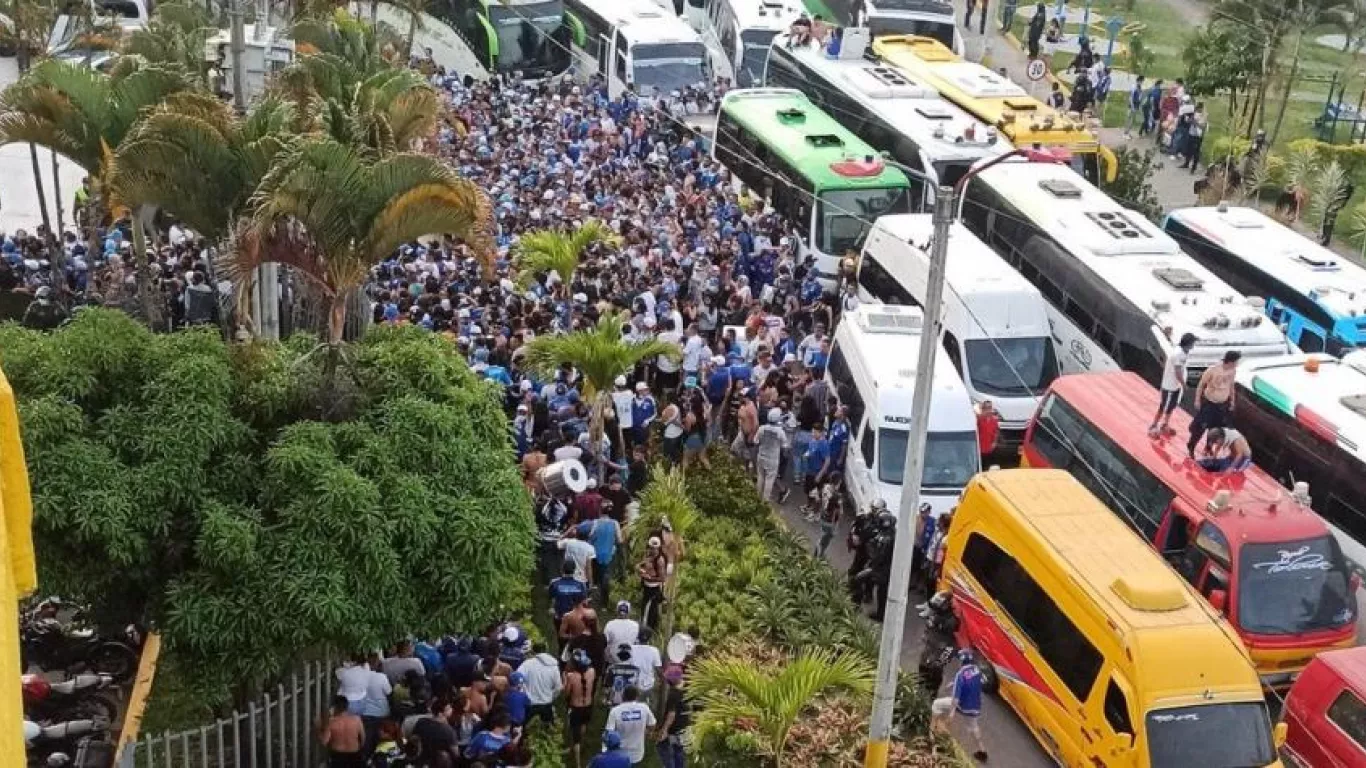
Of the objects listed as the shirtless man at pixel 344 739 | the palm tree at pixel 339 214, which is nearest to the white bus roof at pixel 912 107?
the palm tree at pixel 339 214

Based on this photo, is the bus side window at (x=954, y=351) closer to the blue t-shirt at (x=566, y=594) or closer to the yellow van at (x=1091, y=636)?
the yellow van at (x=1091, y=636)

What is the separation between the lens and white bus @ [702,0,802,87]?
121 ft

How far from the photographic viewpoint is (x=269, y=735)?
11.0m

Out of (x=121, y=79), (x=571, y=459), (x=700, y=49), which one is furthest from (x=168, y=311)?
(x=700, y=49)

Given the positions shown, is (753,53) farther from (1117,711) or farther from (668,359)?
(1117,711)

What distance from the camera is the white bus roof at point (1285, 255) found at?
21.3 meters

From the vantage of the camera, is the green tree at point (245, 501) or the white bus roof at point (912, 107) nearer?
the green tree at point (245, 501)

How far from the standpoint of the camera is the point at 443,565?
10.6 metres

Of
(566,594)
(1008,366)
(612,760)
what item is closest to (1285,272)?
(1008,366)

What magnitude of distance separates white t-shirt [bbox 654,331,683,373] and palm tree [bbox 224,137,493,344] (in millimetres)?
7422

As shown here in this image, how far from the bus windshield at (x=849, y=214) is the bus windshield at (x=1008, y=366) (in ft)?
17.7

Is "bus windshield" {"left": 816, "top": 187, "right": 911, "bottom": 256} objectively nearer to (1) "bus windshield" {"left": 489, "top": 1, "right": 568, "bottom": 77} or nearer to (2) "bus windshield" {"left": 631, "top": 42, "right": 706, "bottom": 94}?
(2) "bus windshield" {"left": 631, "top": 42, "right": 706, "bottom": 94}

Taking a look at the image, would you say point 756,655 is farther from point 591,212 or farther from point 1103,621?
point 591,212

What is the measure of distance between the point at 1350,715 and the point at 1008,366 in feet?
26.1
